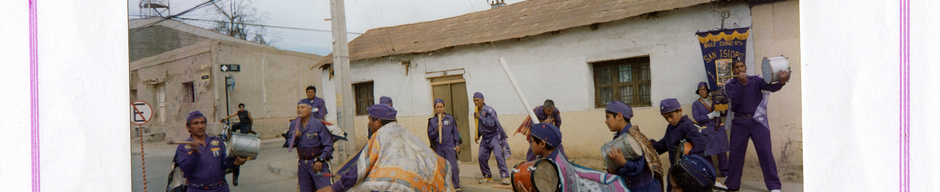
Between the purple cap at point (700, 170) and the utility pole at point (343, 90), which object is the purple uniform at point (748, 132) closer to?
the purple cap at point (700, 170)

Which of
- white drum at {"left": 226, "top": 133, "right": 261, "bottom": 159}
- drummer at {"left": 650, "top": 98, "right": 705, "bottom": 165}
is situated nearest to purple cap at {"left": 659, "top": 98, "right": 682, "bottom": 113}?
drummer at {"left": 650, "top": 98, "right": 705, "bottom": 165}

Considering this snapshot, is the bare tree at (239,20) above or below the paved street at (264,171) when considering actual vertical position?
above

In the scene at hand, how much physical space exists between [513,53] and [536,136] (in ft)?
6.55

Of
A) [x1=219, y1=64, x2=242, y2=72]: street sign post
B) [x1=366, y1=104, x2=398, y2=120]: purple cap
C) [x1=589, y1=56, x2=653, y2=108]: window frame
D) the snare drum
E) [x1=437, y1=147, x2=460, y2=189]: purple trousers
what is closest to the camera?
the snare drum

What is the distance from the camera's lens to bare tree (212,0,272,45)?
16.1 feet

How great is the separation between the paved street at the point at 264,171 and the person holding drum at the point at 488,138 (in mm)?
97

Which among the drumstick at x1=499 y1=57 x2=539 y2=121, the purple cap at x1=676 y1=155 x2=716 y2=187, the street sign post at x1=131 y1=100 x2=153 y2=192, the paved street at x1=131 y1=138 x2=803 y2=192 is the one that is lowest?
the paved street at x1=131 y1=138 x2=803 y2=192

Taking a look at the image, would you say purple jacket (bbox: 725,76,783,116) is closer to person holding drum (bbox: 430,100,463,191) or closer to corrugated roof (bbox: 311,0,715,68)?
corrugated roof (bbox: 311,0,715,68)

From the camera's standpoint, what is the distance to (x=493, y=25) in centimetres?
464

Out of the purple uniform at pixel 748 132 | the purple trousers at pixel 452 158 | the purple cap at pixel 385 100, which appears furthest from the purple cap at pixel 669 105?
the purple cap at pixel 385 100

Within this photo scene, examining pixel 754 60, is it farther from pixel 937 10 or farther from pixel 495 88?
pixel 495 88

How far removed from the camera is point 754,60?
3.73 metres

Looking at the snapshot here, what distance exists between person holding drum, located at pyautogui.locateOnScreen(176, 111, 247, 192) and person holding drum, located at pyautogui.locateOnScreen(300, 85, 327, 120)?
1.10 metres

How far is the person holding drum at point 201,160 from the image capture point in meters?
3.82
